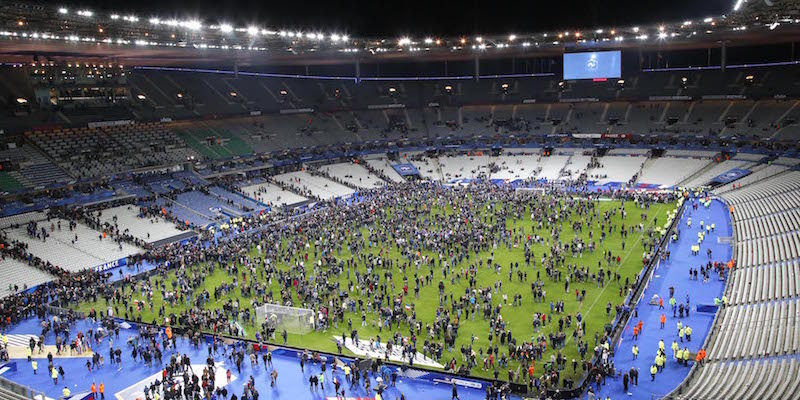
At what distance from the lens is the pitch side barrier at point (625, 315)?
20.4 meters

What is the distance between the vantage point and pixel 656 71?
242 ft

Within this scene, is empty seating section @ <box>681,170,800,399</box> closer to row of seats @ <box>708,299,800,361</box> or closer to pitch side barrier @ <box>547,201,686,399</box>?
row of seats @ <box>708,299,800,361</box>

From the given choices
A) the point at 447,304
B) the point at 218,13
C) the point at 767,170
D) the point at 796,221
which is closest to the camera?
the point at 447,304

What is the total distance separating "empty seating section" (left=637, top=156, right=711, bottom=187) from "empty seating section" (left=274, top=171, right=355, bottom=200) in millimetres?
29303

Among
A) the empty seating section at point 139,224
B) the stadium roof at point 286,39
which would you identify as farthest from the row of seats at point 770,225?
the empty seating section at point 139,224

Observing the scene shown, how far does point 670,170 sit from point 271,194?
127 ft

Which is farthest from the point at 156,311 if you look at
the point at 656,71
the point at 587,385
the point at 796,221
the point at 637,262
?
the point at 656,71

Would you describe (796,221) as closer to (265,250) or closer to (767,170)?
(767,170)

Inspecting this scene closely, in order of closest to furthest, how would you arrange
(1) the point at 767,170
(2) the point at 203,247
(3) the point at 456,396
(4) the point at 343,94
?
(3) the point at 456,396, (2) the point at 203,247, (1) the point at 767,170, (4) the point at 343,94

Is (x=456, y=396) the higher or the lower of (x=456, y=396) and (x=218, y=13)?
the lower

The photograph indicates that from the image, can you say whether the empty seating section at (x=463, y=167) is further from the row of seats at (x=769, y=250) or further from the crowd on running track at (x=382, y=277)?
the row of seats at (x=769, y=250)

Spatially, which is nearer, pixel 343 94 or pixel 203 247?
pixel 203 247

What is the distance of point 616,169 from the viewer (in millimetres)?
63469

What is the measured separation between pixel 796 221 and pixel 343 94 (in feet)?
190
